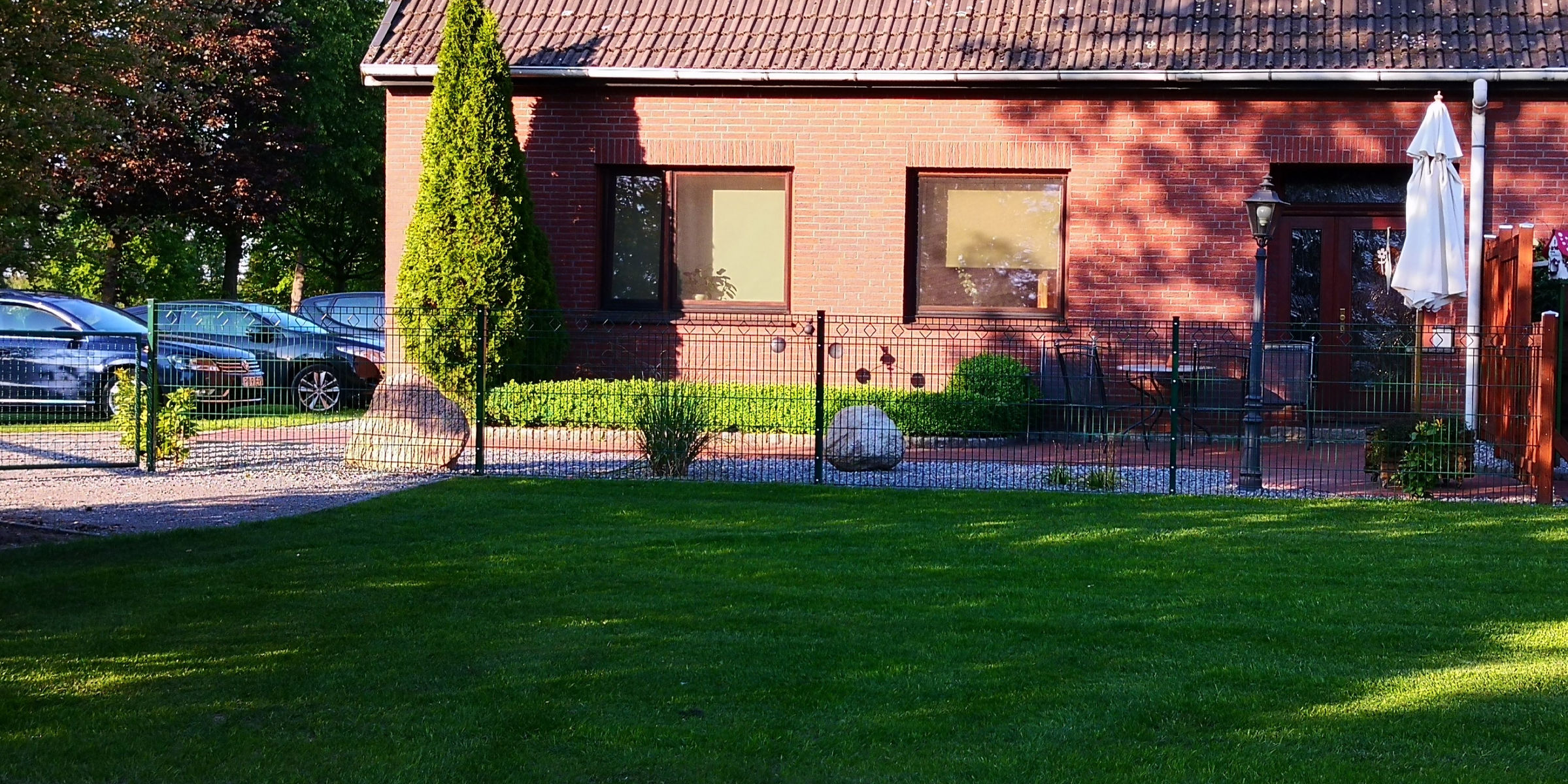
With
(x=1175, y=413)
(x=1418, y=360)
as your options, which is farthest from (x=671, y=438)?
(x=1418, y=360)

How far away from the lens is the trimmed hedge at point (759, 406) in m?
13.3

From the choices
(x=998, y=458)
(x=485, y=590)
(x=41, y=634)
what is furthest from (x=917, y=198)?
(x=41, y=634)

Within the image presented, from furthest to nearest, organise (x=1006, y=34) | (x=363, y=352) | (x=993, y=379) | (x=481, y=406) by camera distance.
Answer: (x=363, y=352)
(x=1006, y=34)
(x=993, y=379)
(x=481, y=406)

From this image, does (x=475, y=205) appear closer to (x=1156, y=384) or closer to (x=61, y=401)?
(x=61, y=401)

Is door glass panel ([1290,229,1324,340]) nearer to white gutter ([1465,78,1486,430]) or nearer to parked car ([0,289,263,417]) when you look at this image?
white gutter ([1465,78,1486,430])

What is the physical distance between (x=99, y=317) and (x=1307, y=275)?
13.4m

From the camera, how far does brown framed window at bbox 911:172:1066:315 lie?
15.9 m

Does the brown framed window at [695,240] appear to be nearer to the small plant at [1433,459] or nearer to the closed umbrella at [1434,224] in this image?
the closed umbrella at [1434,224]

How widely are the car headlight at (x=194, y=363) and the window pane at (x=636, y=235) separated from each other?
171 inches

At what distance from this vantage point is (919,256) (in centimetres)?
1611

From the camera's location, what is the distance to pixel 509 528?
8.95m

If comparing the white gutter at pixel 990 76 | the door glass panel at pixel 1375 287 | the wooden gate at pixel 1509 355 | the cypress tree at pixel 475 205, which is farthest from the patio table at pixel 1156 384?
the cypress tree at pixel 475 205

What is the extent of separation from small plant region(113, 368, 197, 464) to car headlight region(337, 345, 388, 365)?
571 cm

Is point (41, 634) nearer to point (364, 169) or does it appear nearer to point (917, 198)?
point (917, 198)
